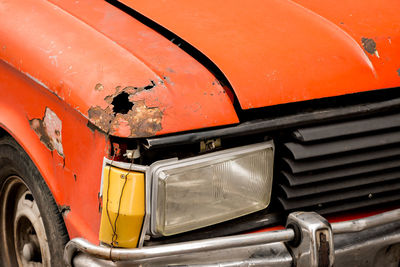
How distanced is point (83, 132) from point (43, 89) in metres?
0.24

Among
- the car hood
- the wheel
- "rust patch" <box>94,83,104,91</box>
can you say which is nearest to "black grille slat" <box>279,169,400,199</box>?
the car hood

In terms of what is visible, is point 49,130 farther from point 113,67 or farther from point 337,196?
point 337,196

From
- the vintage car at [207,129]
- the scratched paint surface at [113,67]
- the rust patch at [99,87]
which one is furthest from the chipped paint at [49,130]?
the rust patch at [99,87]

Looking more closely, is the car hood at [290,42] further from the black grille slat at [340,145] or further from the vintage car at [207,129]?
the black grille slat at [340,145]

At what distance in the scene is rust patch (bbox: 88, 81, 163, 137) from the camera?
5.34 ft

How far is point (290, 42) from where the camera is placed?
193 centimetres

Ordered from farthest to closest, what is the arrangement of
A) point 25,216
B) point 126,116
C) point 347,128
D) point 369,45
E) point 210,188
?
point 25,216, point 369,45, point 347,128, point 210,188, point 126,116

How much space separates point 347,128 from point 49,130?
0.98 meters

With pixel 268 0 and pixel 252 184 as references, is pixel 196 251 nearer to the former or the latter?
pixel 252 184

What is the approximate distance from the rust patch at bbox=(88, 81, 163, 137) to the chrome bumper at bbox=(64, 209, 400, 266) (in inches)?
12.9

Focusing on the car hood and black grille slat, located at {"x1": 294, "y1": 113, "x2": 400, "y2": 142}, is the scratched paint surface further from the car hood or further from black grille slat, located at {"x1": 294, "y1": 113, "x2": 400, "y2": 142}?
black grille slat, located at {"x1": 294, "y1": 113, "x2": 400, "y2": 142}

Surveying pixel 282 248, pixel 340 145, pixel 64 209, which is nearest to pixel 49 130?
pixel 64 209

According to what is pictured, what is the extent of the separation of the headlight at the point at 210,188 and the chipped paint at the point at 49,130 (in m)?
0.41

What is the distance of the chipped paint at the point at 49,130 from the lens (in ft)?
6.21
